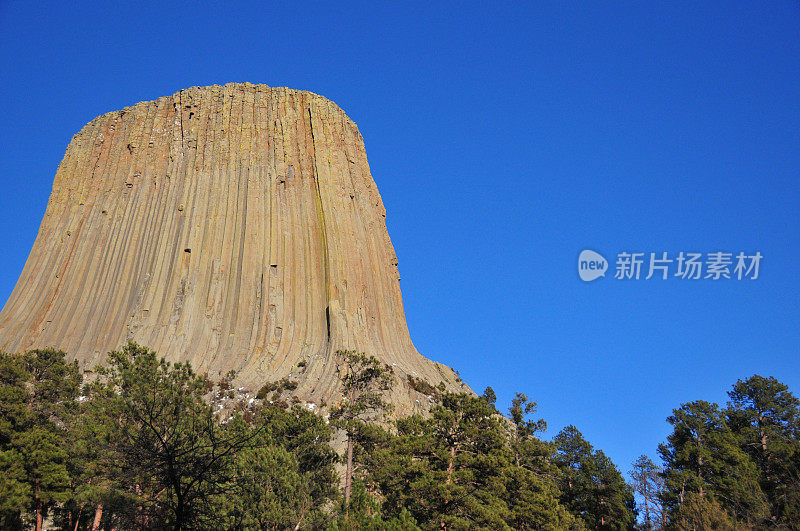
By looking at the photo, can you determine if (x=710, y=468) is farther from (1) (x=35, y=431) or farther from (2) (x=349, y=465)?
(1) (x=35, y=431)

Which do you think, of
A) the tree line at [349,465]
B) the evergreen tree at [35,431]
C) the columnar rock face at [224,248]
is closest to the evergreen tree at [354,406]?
the tree line at [349,465]

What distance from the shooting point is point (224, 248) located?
6806cm

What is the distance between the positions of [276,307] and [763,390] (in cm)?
4351

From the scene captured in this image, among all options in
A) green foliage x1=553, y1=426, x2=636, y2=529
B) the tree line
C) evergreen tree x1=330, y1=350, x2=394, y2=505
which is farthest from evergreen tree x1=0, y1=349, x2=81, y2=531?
green foliage x1=553, y1=426, x2=636, y2=529

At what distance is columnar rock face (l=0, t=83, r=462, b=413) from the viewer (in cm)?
6238

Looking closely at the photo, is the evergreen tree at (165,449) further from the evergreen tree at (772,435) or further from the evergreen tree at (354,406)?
the evergreen tree at (772,435)

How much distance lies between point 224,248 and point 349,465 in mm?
41762

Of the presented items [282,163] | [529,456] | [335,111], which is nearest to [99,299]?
[282,163]

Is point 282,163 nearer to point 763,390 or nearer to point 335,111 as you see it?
point 335,111

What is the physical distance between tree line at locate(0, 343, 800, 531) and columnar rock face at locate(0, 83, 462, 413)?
2068cm

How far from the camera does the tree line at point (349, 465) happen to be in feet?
69.3

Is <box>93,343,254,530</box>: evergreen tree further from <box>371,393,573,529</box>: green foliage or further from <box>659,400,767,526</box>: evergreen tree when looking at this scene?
<box>659,400,767,526</box>: evergreen tree

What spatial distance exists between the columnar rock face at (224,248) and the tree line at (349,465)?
2068 cm

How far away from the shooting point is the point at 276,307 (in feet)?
211
